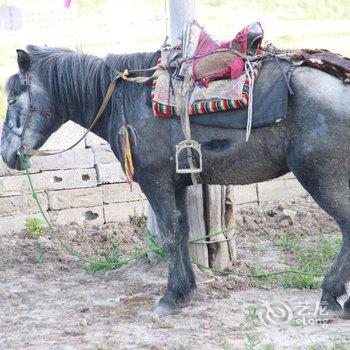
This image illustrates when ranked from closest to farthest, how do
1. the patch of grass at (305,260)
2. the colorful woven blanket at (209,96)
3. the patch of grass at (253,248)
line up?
the colorful woven blanket at (209,96), the patch of grass at (305,260), the patch of grass at (253,248)

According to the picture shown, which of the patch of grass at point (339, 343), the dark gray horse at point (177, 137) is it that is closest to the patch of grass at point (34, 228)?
the dark gray horse at point (177, 137)

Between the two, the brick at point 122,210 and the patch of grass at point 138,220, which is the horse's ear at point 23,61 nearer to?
the brick at point 122,210

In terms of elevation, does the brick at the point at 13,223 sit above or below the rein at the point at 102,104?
below

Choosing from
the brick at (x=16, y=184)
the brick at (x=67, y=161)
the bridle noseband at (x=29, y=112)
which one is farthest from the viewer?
the brick at (x=67, y=161)

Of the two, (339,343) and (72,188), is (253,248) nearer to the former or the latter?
(72,188)

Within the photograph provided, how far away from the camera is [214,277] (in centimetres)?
648

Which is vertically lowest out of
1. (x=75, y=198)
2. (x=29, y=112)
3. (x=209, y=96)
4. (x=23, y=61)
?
(x=75, y=198)

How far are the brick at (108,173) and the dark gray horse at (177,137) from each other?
1.86 meters

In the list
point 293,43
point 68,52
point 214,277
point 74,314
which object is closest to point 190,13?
point 68,52

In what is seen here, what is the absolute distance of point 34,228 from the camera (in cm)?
770

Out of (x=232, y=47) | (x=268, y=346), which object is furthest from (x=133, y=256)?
(x=268, y=346)

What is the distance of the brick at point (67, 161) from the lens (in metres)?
7.77

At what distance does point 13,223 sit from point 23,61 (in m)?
2.27

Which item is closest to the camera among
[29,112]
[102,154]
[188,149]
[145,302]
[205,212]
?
[188,149]
